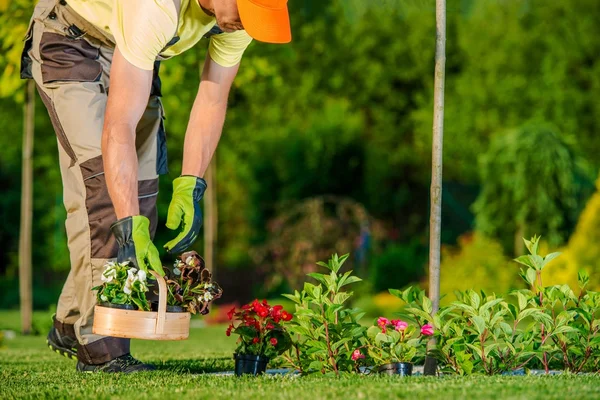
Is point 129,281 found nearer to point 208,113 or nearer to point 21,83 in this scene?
point 208,113

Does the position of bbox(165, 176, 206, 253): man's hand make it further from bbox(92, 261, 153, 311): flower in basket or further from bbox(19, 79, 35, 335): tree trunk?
bbox(19, 79, 35, 335): tree trunk

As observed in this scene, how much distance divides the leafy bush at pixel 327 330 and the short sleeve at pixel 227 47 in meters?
1.13

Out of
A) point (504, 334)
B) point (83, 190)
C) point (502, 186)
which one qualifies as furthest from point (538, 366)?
point (502, 186)

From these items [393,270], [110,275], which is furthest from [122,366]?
[393,270]

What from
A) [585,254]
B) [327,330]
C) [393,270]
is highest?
[327,330]

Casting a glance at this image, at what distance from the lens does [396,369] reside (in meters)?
3.69

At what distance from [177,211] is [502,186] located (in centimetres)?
1071

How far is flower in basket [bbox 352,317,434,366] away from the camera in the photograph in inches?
146

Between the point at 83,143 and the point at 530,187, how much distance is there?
34.4 ft

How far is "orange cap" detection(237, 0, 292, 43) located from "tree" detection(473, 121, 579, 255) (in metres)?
10.2

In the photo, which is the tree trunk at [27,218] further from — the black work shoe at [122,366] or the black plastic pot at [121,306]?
the black plastic pot at [121,306]

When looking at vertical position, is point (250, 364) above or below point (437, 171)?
below

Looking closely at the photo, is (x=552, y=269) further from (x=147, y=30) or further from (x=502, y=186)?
(x=147, y=30)

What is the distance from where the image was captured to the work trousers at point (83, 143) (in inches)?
158
